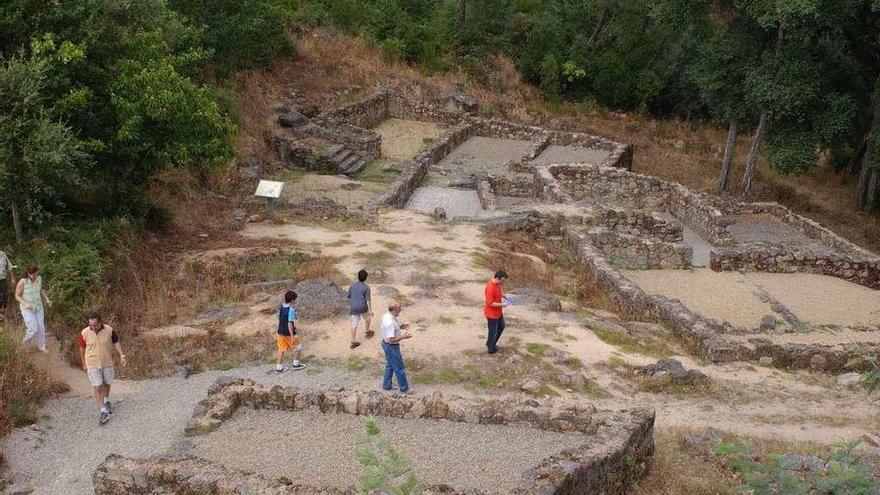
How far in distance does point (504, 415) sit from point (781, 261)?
13.4 meters

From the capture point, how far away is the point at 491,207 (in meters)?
23.6

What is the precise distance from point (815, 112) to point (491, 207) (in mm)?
12446

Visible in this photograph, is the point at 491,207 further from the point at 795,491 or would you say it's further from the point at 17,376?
the point at 795,491

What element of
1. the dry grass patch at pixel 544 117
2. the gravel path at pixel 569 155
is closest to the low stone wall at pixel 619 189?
the gravel path at pixel 569 155

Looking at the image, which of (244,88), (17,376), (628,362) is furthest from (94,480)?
(244,88)

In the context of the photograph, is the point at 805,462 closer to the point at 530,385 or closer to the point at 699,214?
the point at 530,385

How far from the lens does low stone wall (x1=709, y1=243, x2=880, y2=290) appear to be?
19531 mm

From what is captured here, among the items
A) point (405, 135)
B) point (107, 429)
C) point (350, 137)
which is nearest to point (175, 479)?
point (107, 429)

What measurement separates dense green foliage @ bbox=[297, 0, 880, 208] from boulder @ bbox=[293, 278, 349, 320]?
677 inches

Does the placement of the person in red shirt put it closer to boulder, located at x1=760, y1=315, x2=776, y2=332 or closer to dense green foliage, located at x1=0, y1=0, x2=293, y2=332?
boulder, located at x1=760, y1=315, x2=776, y2=332

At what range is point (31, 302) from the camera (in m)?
11.3

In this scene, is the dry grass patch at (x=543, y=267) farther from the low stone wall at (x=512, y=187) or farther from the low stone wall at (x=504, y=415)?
the low stone wall at (x=504, y=415)

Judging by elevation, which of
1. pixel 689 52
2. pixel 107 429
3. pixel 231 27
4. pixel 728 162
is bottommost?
pixel 107 429

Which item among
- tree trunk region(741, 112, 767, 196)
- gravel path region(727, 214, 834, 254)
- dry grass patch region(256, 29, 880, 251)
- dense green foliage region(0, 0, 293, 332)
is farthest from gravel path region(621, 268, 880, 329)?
dense green foliage region(0, 0, 293, 332)
